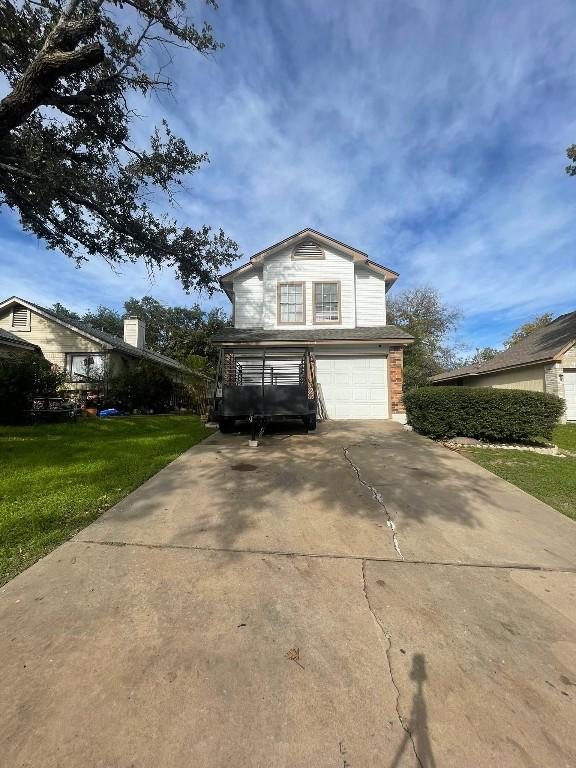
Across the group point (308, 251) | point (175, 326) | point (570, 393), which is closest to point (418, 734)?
point (308, 251)

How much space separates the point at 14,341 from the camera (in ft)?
52.6

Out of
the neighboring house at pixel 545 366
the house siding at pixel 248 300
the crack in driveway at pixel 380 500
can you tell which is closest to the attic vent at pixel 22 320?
the house siding at pixel 248 300

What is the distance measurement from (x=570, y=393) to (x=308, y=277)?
1217 cm

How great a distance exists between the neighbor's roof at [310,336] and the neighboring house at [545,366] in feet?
24.4

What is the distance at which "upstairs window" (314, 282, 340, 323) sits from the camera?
13.8 meters

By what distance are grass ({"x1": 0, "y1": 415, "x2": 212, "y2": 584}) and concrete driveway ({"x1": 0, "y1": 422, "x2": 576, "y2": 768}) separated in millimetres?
296

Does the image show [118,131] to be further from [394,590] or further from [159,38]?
[394,590]

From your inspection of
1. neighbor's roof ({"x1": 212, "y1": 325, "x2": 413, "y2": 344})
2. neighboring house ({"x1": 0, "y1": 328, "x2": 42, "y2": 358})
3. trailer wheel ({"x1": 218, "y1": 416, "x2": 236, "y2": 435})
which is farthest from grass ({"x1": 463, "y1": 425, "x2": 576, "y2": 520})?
neighboring house ({"x1": 0, "y1": 328, "x2": 42, "y2": 358})

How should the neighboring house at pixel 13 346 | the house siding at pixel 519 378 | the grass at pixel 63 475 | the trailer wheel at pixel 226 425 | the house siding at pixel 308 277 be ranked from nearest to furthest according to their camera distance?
the grass at pixel 63 475, the trailer wheel at pixel 226 425, the house siding at pixel 308 277, the neighboring house at pixel 13 346, the house siding at pixel 519 378

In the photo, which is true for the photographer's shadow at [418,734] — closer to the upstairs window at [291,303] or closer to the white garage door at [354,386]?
the white garage door at [354,386]

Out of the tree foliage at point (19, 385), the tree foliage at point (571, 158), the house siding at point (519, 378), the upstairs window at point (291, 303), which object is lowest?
the tree foliage at point (19, 385)

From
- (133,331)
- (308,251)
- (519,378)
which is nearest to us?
(308,251)

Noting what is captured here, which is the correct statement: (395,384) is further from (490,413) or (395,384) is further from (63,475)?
(63,475)

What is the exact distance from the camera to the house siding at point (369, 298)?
1418 cm
